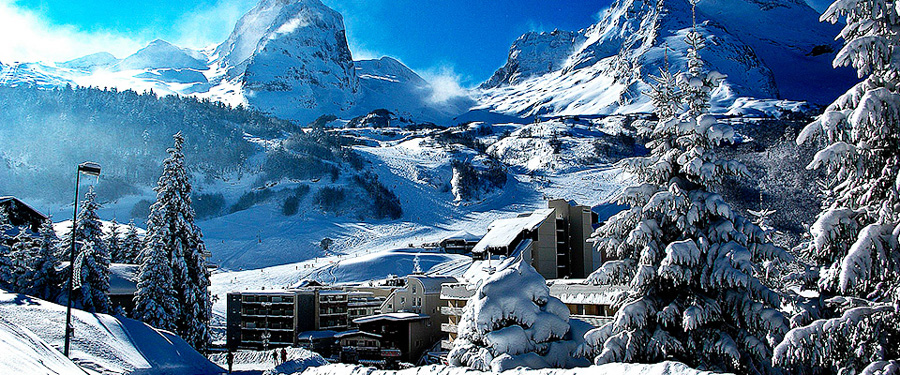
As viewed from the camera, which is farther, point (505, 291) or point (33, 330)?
point (33, 330)

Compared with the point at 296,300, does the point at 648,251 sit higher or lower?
higher

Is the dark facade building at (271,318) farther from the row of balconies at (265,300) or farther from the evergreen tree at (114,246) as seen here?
the evergreen tree at (114,246)

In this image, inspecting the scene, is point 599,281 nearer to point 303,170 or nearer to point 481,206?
point 481,206

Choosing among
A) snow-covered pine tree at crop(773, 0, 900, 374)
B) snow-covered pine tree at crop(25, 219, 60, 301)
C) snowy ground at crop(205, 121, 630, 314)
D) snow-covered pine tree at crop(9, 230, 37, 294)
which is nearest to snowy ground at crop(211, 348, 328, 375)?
snow-covered pine tree at crop(25, 219, 60, 301)

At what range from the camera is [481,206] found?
543 feet

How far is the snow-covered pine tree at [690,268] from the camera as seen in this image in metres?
13.7

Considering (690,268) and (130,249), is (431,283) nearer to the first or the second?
(130,249)

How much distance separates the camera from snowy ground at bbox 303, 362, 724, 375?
25.5 feet

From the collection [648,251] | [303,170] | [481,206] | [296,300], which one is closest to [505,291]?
[648,251]

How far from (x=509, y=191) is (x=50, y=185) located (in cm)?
13876

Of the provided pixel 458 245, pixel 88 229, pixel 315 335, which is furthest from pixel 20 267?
pixel 458 245

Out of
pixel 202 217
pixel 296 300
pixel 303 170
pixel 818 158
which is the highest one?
pixel 303 170

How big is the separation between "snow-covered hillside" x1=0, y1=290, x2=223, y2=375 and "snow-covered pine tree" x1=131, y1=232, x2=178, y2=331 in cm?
993

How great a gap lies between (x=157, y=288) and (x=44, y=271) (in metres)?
7.56
